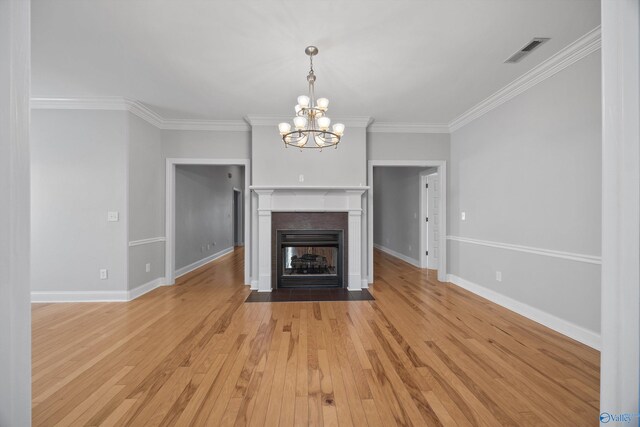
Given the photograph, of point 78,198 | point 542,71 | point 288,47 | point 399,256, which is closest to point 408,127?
point 542,71

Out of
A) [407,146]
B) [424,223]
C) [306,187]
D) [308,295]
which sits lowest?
[308,295]

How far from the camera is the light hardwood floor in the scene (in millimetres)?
1738

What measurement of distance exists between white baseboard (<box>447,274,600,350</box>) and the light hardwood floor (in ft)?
0.33

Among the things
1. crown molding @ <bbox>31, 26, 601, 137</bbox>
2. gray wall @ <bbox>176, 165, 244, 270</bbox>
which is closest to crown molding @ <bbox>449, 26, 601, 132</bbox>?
crown molding @ <bbox>31, 26, 601, 137</bbox>

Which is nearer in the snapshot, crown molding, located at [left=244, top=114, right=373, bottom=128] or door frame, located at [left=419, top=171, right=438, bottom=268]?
crown molding, located at [left=244, top=114, right=373, bottom=128]

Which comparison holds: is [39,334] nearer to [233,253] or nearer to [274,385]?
[274,385]

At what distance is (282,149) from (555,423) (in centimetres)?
421

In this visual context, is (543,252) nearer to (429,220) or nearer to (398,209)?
(429,220)

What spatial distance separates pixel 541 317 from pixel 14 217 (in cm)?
420

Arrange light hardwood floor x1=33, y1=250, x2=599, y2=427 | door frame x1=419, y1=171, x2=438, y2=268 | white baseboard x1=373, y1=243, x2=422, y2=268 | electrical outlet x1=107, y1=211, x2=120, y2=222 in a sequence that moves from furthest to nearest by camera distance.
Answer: white baseboard x1=373, y1=243, x2=422, y2=268 < door frame x1=419, y1=171, x2=438, y2=268 < electrical outlet x1=107, y1=211, x2=120, y2=222 < light hardwood floor x1=33, y1=250, x2=599, y2=427

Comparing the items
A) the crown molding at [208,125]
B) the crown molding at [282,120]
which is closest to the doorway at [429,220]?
the crown molding at [282,120]

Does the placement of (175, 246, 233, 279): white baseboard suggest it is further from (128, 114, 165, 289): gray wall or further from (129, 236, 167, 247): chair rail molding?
(129, 236, 167, 247): chair rail molding

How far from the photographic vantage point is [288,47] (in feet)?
8.99

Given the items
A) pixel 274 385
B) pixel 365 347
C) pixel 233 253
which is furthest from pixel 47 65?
pixel 233 253
